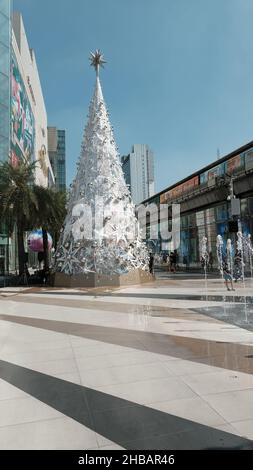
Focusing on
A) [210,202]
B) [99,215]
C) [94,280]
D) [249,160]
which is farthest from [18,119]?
[94,280]

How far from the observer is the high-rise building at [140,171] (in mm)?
82688

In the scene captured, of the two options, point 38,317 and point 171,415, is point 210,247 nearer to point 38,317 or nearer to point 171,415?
point 38,317

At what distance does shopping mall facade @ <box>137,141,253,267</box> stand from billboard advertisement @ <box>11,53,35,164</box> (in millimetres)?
15848

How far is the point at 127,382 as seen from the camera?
486 cm

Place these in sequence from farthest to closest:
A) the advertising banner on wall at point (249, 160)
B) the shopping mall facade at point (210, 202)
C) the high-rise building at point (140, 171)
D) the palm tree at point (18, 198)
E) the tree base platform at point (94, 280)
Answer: the high-rise building at point (140, 171)
the shopping mall facade at point (210, 202)
the advertising banner on wall at point (249, 160)
the palm tree at point (18, 198)
the tree base platform at point (94, 280)

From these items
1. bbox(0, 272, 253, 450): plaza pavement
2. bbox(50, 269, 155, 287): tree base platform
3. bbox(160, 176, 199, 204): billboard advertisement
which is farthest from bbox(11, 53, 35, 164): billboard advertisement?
bbox(0, 272, 253, 450): plaza pavement

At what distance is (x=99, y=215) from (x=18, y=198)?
5.76 m

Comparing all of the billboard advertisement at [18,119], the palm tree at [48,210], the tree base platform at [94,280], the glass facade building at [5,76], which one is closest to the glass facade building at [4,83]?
the glass facade building at [5,76]

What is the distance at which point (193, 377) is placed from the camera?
495 cm

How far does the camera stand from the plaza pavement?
11.3 feet

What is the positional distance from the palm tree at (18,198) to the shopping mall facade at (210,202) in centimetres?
1085

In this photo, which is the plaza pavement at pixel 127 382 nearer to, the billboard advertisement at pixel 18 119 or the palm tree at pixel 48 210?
the palm tree at pixel 48 210

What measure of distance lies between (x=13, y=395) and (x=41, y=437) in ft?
4.08
